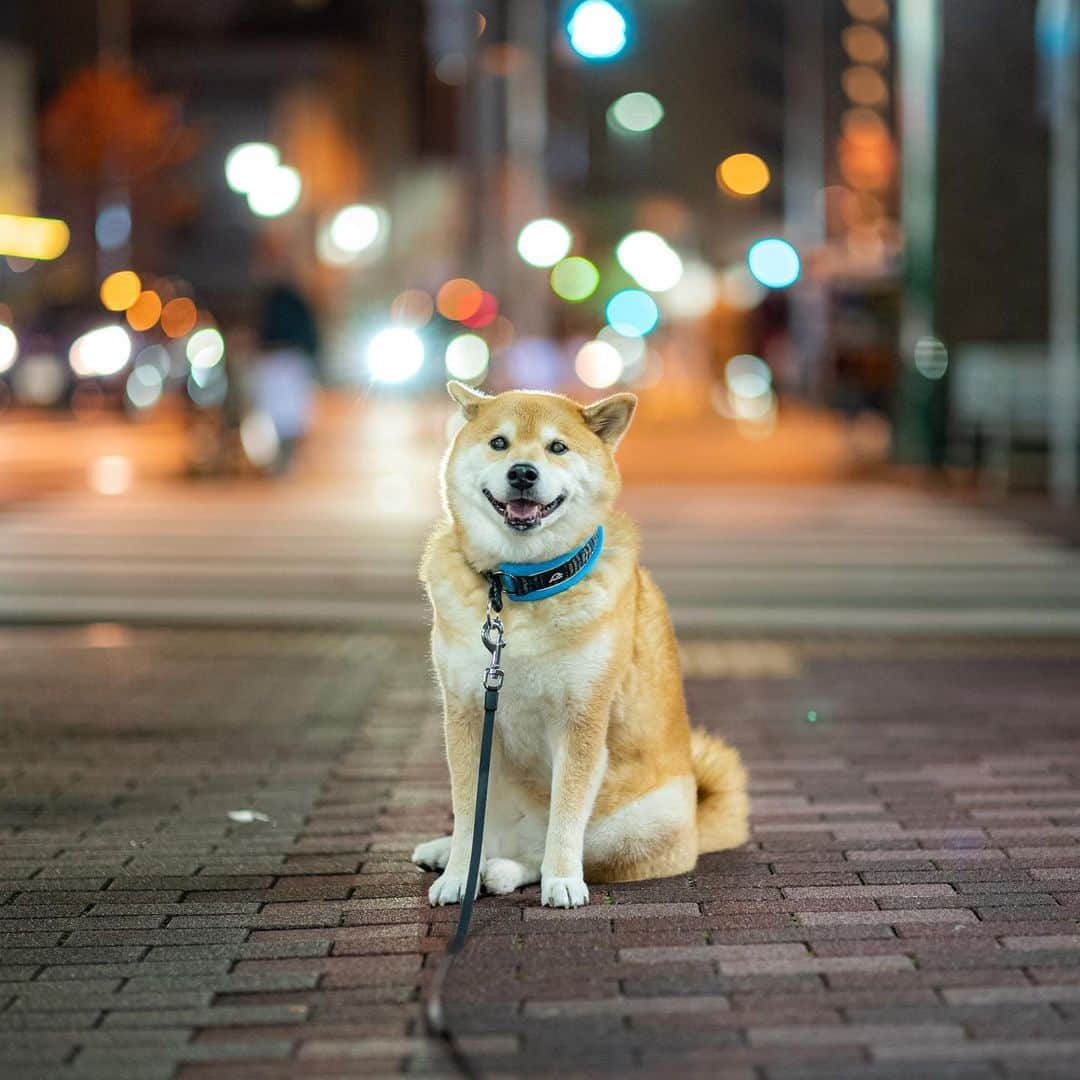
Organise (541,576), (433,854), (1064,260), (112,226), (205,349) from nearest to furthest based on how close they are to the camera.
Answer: (541,576), (433,854), (1064,260), (205,349), (112,226)

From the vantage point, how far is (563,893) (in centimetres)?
472

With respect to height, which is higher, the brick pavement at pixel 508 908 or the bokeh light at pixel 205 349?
the bokeh light at pixel 205 349

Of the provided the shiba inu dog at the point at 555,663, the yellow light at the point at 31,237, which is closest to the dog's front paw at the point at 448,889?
the shiba inu dog at the point at 555,663

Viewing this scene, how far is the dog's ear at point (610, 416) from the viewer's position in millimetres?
4852

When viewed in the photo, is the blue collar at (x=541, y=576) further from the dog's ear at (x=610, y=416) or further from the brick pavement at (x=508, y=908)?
the brick pavement at (x=508, y=908)

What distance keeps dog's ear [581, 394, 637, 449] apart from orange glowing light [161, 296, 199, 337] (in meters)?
33.5

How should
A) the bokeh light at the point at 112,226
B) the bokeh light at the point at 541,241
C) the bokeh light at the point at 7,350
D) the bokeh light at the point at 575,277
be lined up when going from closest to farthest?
the bokeh light at the point at 7,350, the bokeh light at the point at 541,241, the bokeh light at the point at 575,277, the bokeh light at the point at 112,226

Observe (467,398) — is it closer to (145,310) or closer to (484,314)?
(484,314)

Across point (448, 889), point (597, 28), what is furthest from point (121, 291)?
point (448, 889)

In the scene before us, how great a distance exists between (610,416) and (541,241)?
1463 inches

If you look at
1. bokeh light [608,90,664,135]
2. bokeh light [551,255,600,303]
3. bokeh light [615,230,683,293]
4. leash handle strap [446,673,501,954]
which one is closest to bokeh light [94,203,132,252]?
bokeh light [551,255,600,303]

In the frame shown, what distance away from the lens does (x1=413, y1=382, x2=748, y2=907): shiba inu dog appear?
4.71 meters

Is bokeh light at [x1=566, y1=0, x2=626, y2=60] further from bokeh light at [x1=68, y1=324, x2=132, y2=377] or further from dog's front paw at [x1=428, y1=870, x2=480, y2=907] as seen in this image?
bokeh light at [x1=68, y1=324, x2=132, y2=377]

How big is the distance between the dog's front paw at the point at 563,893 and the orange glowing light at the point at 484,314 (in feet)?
100
